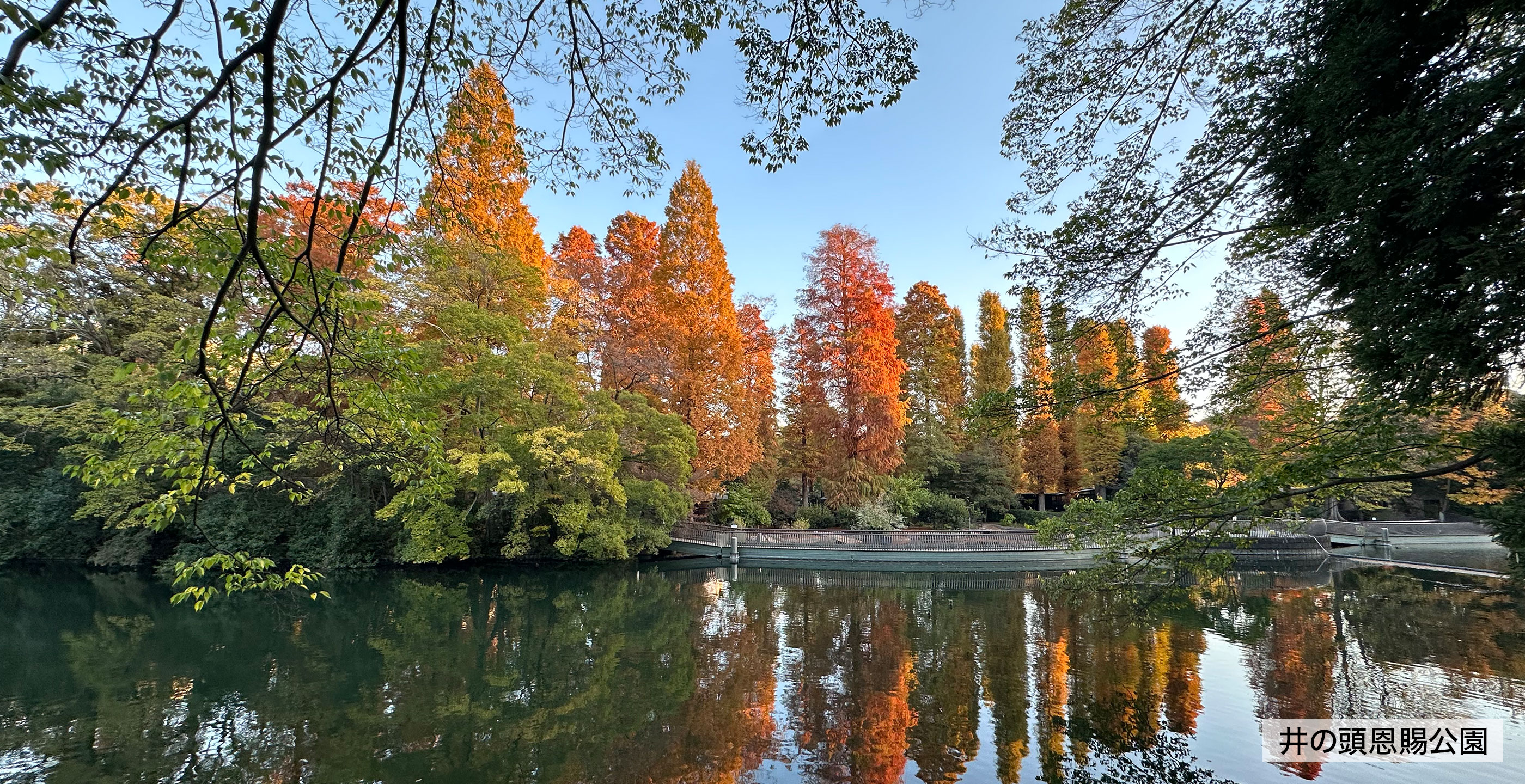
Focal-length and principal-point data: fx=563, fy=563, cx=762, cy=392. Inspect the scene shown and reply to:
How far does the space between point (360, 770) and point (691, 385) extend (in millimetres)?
13304

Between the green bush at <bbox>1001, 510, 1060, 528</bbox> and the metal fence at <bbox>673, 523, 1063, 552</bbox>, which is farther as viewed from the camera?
the green bush at <bbox>1001, 510, 1060, 528</bbox>

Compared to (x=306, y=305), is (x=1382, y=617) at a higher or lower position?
lower

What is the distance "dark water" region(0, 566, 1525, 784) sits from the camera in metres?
4.95

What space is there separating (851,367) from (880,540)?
5.65 meters

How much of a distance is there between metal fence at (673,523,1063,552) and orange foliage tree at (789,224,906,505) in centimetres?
179

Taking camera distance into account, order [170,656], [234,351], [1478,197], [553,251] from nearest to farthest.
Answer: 1. [234,351]
2. [1478,197]
3. [170,656]
4. [553,251]

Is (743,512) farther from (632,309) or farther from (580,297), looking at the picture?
(580,297)

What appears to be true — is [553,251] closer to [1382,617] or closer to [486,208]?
[486,208]

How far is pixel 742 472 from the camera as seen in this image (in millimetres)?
18172

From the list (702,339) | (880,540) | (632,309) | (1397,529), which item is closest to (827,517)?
(880,540)

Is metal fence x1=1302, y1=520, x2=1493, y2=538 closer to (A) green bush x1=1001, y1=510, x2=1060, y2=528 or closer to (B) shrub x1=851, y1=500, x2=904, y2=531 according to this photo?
(A) green bush x1=1001, y1=510, x2=1060, y2=528

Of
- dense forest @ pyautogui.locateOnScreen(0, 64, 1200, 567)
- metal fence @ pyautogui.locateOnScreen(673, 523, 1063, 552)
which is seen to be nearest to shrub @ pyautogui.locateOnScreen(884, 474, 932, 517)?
dense forest @ pyautogui.locateOnScreen(0, 64, 1200, 567)

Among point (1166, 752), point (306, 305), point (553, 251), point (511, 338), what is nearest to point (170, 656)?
point (511, 338)

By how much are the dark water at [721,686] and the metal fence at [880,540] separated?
15.6 feet
